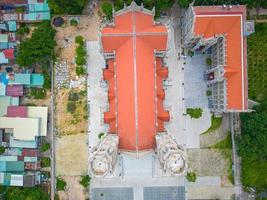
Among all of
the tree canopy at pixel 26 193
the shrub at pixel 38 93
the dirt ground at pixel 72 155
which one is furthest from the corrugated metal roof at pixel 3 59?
the tree canopy at pixel 26 193

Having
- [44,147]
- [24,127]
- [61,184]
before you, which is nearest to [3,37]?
[24,127]

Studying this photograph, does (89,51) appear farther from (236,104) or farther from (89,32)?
(236,104)

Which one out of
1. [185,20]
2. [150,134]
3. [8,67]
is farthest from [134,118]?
[8,67]

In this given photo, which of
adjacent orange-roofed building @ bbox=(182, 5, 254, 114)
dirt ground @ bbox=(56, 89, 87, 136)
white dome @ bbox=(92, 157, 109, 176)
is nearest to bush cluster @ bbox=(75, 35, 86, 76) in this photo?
dirt ground @ bbox=(56, 89, 87, 136)

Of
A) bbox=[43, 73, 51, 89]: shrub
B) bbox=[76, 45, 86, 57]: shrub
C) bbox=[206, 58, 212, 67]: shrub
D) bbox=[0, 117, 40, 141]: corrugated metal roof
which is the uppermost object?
bbox=[76, 45, 86, 57]: shrub

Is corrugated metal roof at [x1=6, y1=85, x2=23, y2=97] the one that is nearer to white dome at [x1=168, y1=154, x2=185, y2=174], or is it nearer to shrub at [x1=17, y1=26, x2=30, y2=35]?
shrub at [x1=17, y1=26, x2=30, y2=35]

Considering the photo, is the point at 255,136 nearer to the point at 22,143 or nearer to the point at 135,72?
the point at 135,72
